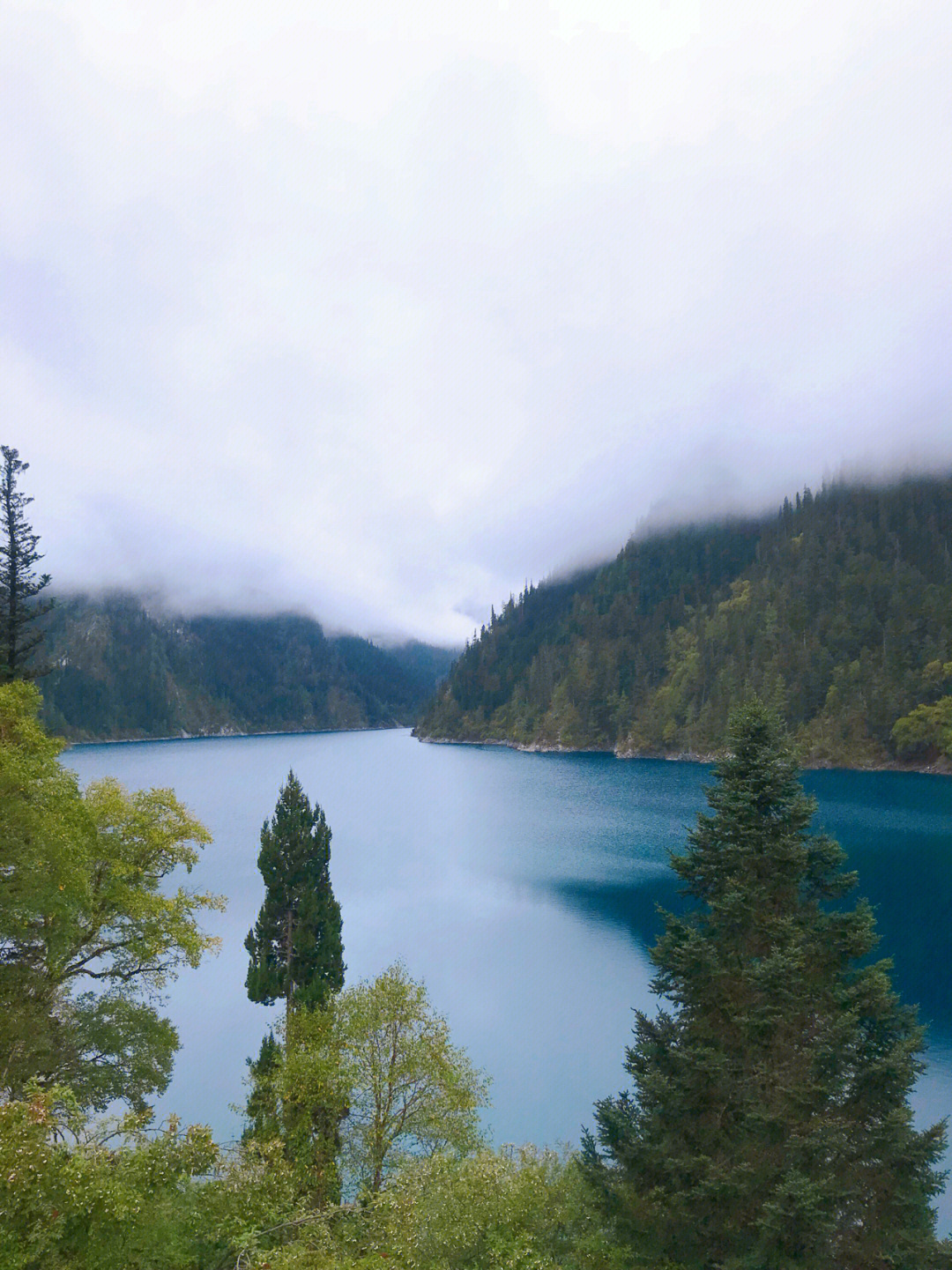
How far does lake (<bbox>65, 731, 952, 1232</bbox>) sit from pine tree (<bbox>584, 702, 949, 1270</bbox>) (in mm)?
12005

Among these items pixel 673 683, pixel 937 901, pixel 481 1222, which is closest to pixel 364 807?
pixel 937 901

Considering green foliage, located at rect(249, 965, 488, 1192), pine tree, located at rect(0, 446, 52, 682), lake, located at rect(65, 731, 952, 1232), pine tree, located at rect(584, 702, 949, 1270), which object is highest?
pine tree, located at rect(0, 446, 52, 682)

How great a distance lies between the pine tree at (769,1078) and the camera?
1277 cm

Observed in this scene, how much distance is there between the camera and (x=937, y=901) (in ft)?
165

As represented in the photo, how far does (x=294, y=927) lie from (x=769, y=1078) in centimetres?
2113

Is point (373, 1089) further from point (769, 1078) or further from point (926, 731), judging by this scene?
point (926, 731)

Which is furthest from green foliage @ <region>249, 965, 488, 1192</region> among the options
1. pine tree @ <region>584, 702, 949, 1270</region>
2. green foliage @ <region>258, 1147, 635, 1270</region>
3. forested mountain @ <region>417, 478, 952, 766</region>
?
forested mountain @ <region>417, 478, 952, 766</region>

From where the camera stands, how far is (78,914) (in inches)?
801

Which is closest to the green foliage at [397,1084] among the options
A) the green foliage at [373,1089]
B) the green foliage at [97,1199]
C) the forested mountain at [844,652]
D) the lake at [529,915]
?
the green foliage at [373,1089]

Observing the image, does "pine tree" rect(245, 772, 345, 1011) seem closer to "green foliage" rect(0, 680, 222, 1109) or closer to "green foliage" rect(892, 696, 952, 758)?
"green foliage" rect(0, 680, 222, 1109)

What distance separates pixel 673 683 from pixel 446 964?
507 feet

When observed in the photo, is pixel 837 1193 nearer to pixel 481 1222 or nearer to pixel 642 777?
pixel 481 1222

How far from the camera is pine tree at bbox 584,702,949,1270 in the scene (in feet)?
41.9

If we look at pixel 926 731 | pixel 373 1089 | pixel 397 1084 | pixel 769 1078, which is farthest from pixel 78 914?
pixel 926 731
